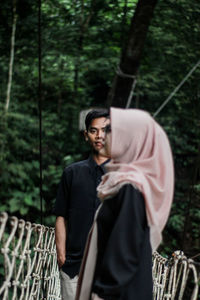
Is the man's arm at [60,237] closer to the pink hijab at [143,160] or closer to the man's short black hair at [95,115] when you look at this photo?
the man's short black hair at [95,115]

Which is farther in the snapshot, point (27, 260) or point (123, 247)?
point (27, 260)

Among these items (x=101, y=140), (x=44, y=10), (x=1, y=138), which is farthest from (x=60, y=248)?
(x=44, y=10)

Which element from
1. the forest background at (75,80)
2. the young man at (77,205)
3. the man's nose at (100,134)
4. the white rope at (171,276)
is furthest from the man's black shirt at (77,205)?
the forest background at (75,80)

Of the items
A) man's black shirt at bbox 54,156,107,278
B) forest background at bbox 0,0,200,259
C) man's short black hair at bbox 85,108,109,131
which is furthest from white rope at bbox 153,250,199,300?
forest background at bbox 0,0,200,259

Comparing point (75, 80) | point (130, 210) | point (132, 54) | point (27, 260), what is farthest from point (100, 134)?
point (75, 80)

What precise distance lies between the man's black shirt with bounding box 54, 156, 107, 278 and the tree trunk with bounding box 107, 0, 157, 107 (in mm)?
2475

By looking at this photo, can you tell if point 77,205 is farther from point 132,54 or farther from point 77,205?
point 132,54

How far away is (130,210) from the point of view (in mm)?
1086

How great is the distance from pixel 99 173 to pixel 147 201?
73 centimetres

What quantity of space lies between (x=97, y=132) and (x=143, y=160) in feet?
2.40

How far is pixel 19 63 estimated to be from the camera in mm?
5715

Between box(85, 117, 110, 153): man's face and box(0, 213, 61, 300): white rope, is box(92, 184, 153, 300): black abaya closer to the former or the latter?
box(0, 213, 61, 300): white rope

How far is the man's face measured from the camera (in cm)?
184

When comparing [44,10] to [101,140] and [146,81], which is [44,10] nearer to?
[146,81]
